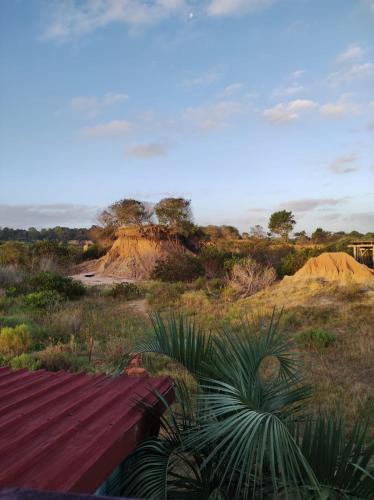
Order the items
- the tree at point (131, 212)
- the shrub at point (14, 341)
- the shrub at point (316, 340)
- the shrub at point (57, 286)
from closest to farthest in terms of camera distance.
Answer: the shrub at point (14, 341) → the shrub at point (316, 340) → the shrub at point (57, 286) → the tree at point (131, 212)

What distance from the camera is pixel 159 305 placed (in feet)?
49.7

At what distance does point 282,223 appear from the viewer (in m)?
52.3

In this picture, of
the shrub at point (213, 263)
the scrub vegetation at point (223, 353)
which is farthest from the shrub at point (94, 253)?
the shrub at point (213, 263)

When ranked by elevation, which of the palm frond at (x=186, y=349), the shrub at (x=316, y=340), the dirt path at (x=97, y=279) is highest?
the palm frond at (x=186, y=349)

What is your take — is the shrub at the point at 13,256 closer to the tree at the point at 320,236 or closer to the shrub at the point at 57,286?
the shrub at the point at 57,286

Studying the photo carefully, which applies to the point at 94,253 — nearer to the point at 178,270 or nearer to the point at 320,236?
the point at 178,270

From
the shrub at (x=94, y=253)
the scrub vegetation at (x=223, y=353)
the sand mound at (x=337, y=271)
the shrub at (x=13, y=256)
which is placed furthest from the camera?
the shrub at (x=94, y=253)

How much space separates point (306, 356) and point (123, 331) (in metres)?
4.95

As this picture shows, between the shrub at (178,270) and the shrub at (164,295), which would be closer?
the shrub at (164,295)

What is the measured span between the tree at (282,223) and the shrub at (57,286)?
39.2 m

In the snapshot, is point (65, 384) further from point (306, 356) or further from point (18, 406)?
point (306, 356)

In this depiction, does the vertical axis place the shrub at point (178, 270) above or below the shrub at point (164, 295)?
above

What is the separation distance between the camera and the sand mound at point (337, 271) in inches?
693

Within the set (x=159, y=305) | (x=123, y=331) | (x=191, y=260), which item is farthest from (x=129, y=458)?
(x=191, y=260)
